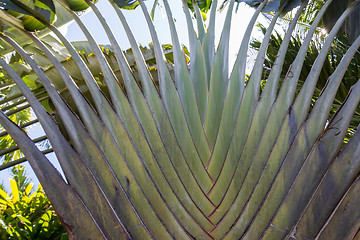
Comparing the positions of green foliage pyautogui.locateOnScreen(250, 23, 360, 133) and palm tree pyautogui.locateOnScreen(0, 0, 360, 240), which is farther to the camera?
green foliage pyautogui.locateOnScreen(250, 23, 360, 133)

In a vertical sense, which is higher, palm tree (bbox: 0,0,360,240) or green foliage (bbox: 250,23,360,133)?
green foliage (bbox: 250,23,360,133)

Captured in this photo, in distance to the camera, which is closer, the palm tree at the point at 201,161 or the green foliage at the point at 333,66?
the palm tree at the point at 201,161

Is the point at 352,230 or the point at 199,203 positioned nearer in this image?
the point at 352,230

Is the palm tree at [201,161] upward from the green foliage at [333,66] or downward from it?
downward

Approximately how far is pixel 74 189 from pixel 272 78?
0.74 meters

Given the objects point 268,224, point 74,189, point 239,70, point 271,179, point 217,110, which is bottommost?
point 74,189

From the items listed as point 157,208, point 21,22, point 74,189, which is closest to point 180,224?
point 157,208

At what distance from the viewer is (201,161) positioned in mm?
1062

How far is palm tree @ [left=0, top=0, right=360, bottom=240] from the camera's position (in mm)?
833

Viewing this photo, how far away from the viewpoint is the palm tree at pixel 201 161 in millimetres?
833

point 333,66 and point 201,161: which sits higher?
point 333,66

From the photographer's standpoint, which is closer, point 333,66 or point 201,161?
point 201,161

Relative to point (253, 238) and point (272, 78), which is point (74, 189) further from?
point (272, 78)

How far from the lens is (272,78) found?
1138 millimetres
